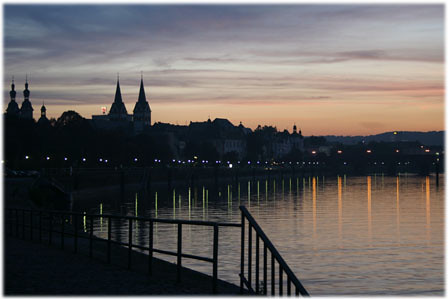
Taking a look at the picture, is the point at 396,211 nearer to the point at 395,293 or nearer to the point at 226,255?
the point at 226,255

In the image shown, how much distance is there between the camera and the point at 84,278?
15188 millimetres

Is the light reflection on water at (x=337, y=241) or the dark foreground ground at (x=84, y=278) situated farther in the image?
the light reflection on water at (x=337, y=241)

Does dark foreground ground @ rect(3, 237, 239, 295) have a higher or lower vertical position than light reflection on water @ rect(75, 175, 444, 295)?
higher

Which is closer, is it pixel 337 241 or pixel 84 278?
pixel 84 278

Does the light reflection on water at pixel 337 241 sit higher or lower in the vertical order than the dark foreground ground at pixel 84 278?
lower

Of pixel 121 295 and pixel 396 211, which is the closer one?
pixel 121 295

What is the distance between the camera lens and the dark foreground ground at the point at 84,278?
44.9ft

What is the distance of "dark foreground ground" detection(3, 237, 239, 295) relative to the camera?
13.7 metres

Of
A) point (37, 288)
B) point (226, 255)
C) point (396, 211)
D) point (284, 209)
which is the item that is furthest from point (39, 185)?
point (37, 288)

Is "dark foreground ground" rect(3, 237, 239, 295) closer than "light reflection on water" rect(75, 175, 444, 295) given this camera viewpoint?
Yes

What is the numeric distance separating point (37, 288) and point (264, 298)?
14.8 feet

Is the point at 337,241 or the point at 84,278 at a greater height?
the point at 84,278

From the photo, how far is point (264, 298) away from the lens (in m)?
12.8

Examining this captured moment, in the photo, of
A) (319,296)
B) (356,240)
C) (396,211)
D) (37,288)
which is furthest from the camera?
(396,211)
